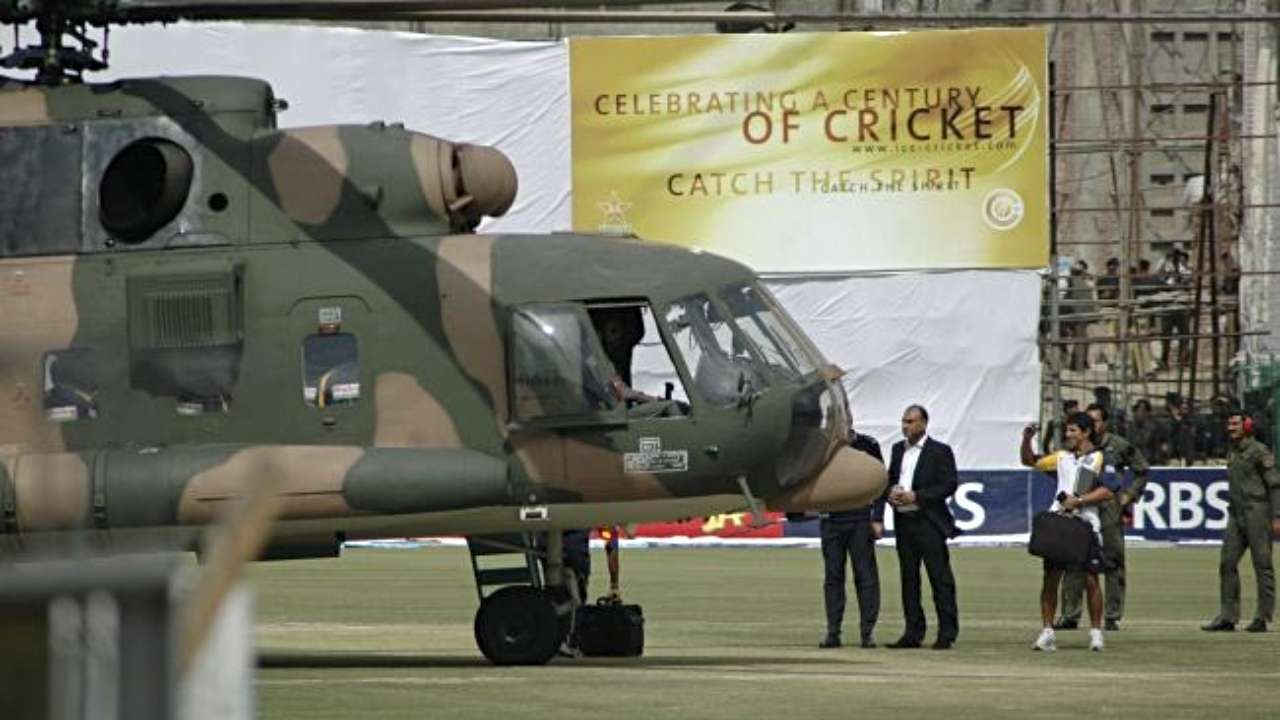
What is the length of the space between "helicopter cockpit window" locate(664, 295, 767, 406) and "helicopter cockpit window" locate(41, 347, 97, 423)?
389 centimetres

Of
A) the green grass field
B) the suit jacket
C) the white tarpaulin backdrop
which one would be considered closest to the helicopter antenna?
the green grass field

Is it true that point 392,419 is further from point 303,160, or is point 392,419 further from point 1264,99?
point 1264,99

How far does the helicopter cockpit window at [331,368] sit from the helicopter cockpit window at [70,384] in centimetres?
141

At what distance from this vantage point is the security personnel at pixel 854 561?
67.6 feet

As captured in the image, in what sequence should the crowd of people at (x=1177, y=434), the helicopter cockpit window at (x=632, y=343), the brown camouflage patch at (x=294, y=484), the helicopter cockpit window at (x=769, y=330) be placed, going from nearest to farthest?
the brown camouflage patch at (x=294, y=484)
the helicopter cockpit window at (x=632, y=343)
the helicopter cockpit window at (x=769, y=330)
the crowd of people at (x=1177, y=434)

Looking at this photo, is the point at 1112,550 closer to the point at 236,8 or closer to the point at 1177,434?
the point at 236,8

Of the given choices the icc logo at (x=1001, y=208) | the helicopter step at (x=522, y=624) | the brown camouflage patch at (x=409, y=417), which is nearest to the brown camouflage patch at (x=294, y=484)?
the brown camouflage patch at (x=409, y=417)

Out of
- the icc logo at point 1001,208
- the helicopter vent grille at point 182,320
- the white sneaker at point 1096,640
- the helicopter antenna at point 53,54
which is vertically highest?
the icc logo at point 1001,208

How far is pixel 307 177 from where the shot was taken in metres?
17.3

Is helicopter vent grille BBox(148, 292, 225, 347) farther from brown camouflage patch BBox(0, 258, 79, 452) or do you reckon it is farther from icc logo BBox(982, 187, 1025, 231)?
icc logo BBox(982, 187, 1025, 231)

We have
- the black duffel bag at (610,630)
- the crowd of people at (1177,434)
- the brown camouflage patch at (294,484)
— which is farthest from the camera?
the crowd of people at (1177,434)

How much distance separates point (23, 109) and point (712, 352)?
4.89 metres

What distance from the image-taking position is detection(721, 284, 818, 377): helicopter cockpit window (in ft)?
58.4

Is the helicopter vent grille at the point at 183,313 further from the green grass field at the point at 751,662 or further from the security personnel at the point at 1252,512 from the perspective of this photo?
the security personnel at the point at 1252,512
